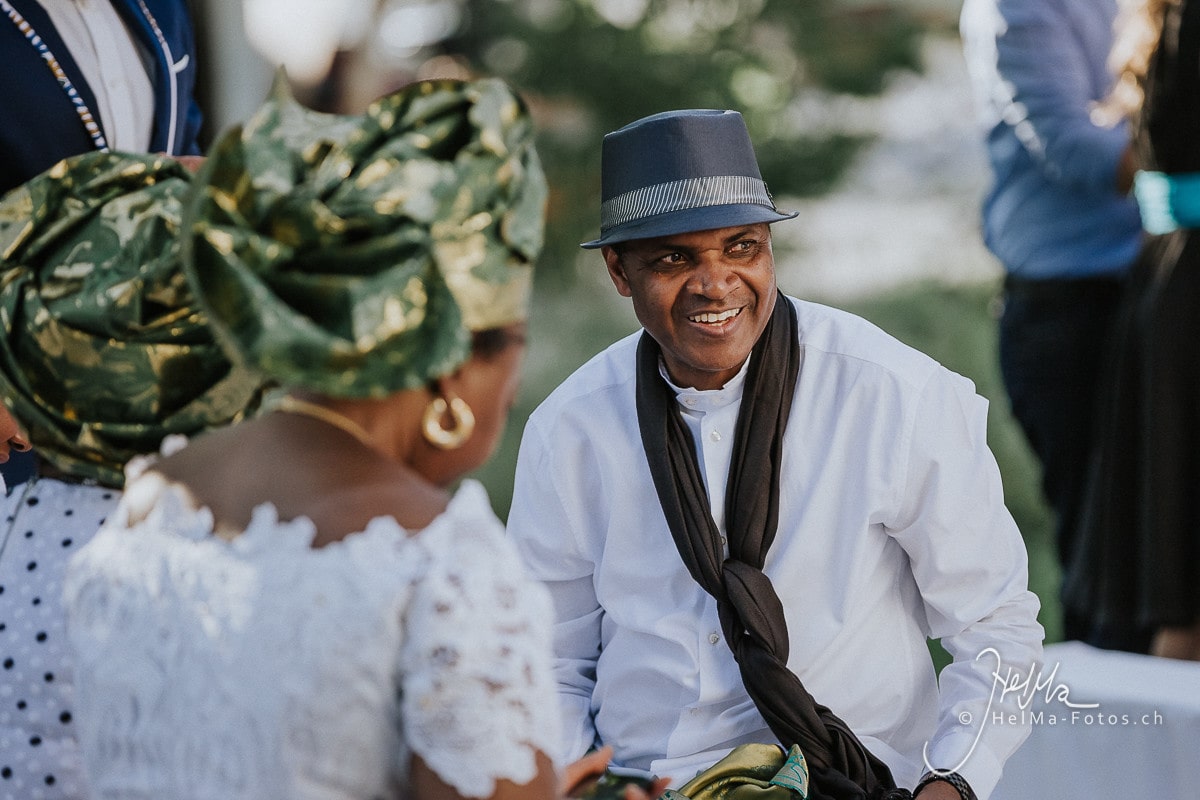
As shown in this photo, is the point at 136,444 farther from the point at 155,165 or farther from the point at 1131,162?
the point at 1131,162

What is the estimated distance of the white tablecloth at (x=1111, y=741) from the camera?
11.0ft

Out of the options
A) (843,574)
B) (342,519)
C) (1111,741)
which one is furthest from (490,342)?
(1111,741)

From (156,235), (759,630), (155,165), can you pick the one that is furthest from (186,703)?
(759,630)

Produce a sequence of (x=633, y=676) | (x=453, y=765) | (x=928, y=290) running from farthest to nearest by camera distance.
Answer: (x=928, y=290) < (x=633, y=676) < (x=453, y=765)

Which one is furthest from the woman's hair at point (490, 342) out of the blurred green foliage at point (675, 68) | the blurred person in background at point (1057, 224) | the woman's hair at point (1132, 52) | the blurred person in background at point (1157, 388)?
the blurred green foliage at point (675, 68)

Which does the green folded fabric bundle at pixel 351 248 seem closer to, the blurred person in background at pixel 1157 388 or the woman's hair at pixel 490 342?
the woman's hair at pixel 490 342

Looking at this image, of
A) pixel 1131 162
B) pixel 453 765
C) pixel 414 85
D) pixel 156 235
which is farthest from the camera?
pixel 1131 162

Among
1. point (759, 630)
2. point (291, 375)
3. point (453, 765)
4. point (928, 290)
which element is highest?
point (291, 375)

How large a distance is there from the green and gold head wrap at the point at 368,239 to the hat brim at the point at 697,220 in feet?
3.45

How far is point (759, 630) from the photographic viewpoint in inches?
104

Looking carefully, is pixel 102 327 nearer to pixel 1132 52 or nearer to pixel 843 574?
pixel 843 574

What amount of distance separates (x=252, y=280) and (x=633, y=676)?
1450 mm

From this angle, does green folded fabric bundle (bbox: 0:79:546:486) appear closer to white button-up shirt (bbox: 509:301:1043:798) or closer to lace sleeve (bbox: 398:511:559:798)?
lace sleeve (bbox: 398:511:559:798)
